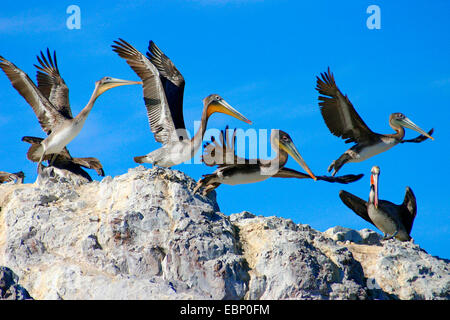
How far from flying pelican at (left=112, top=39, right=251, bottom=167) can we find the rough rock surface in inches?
69.9

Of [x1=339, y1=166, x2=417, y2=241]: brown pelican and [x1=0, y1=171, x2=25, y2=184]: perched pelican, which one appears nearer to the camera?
[x1=339, y1=166, x2=417, y2=241]: brown pelican

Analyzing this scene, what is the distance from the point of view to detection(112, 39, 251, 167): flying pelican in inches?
553

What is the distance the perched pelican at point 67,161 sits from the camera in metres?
15.4

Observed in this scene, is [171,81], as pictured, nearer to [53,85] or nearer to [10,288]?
[53,85]

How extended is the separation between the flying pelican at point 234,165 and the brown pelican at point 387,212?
179 centimetres

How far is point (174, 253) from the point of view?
10.6 meters

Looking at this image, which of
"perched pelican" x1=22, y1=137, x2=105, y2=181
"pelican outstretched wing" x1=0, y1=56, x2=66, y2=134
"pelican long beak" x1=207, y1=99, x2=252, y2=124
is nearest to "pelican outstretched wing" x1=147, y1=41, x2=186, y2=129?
"pelican long beak" x1=207, y1=99, x2=252, y2=124

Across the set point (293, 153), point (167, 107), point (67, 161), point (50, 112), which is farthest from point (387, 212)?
point (50, 112)

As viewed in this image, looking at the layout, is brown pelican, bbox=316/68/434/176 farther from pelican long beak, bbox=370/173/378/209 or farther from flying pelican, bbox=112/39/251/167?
flying pelican, bbox=112/39/251/167

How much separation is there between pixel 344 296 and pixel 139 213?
3058mm

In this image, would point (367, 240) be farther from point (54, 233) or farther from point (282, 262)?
point (54, 233)

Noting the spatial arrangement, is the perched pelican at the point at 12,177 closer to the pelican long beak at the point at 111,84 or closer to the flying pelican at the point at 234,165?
the pelican long beak at the point at 111,84

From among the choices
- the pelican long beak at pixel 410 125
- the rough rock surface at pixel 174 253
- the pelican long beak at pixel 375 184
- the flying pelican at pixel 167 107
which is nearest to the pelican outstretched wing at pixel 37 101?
the flying pelican at pixel 167 107
